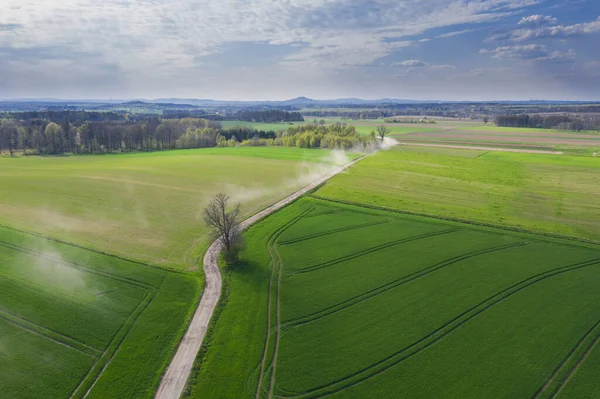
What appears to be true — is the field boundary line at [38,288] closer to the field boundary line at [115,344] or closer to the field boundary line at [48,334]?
the field boundary line at [48,334]

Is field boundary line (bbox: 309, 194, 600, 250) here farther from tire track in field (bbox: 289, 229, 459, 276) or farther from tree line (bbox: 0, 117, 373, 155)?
tree line (bbox: 0, 117, 373, 155)

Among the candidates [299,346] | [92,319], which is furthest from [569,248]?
[92,319]

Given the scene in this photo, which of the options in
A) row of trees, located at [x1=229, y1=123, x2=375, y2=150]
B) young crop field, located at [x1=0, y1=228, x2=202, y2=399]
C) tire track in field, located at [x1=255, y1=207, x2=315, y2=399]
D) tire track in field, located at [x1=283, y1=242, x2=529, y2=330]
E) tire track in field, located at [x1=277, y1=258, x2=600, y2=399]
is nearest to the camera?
tire track in field, located at [x1=277, y1=258, x2=600, y2=399]

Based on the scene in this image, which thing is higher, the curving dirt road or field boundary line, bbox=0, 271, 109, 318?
field boundary line, bbox=0, 271, 109, 318

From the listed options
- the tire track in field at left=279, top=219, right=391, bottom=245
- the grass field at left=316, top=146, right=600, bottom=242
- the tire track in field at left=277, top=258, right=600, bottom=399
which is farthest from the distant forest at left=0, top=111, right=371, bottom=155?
the tire track in field at left=277, top=258, right=600, bottom=399

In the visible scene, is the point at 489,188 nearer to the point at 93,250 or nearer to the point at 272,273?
the point at 272,273
